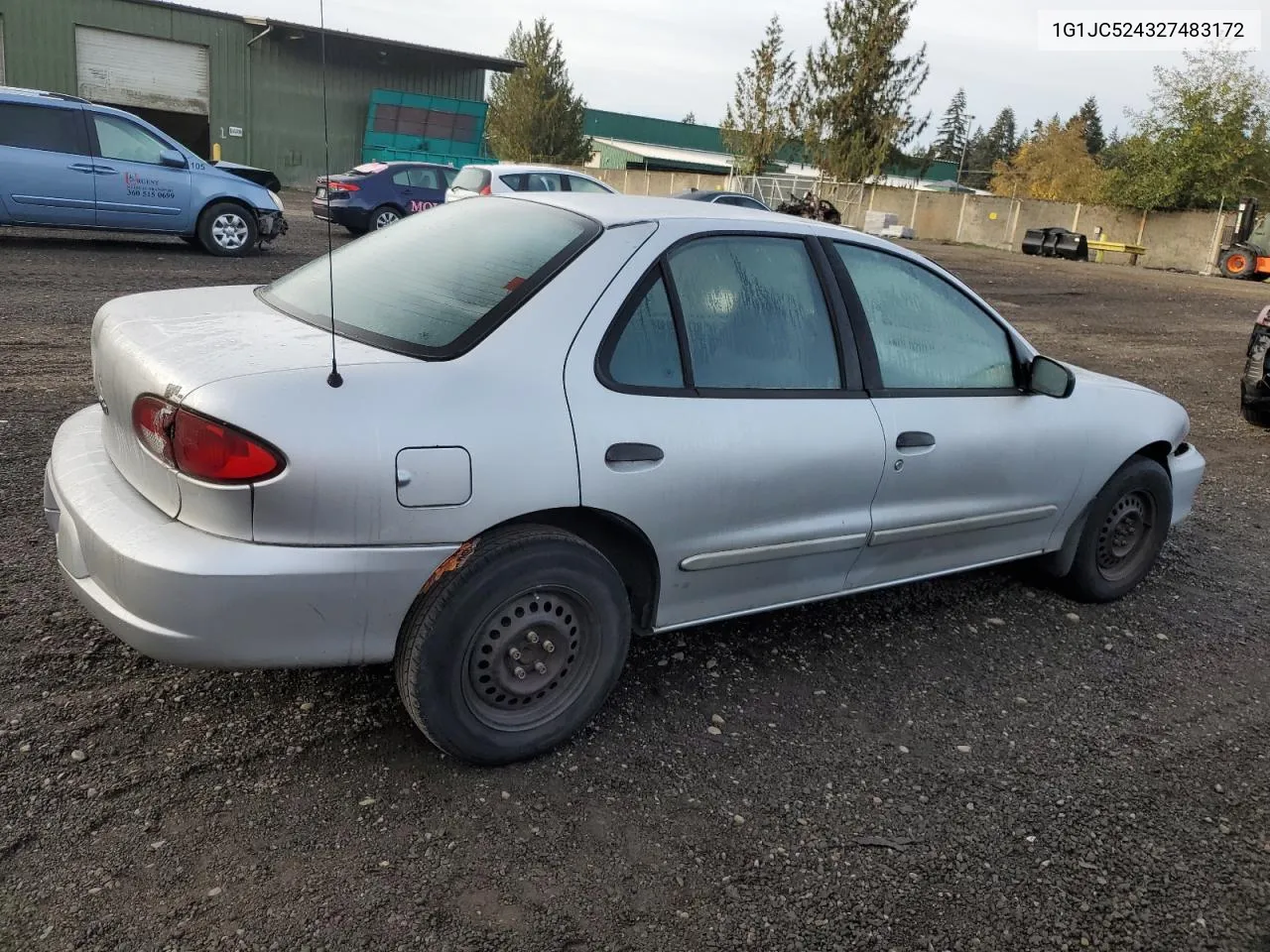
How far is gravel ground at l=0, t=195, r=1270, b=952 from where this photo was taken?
2.30 m

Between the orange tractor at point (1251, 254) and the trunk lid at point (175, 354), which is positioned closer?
the trunk lid at point (175, 354)

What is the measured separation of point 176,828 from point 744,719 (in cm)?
165

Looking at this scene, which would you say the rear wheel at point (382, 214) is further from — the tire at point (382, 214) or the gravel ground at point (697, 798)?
the gravel ground at point (697, 798)

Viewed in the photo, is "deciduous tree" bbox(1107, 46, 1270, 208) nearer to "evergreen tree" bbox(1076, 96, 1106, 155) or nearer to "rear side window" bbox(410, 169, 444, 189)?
"rear side window" bbox(410, 169, 444, 189)

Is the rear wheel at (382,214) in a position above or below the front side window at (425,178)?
below

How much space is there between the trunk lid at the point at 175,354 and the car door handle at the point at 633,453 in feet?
2.08

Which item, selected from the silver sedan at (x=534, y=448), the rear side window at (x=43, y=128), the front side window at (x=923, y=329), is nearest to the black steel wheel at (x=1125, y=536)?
the silver sedan at (x=534, y=448)

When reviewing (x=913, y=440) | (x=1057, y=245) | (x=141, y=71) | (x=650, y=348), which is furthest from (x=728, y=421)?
(x=141, y=71)

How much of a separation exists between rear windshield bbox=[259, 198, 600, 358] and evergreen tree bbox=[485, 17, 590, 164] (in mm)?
45923

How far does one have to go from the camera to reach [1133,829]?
2807mm

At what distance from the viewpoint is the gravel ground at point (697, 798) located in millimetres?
2303

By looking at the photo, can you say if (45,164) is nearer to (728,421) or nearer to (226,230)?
(226,230)

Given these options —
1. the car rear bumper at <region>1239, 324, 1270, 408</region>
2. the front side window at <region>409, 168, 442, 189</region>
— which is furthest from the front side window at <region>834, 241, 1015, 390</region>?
the front side window at <region>409, 168, 442, 189</region>

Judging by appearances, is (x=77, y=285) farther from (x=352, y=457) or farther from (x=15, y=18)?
(x=15, y=18)
